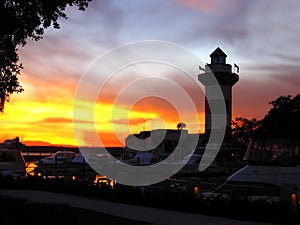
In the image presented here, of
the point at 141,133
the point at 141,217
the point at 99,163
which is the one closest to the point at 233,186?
the point at 141,217

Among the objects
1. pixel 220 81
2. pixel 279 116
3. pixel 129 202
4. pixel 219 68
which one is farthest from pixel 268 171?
pixel 219 68

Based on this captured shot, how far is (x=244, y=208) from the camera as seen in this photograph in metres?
13.3

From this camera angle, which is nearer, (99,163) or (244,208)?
(244,208)

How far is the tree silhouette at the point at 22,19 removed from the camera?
43.0 ft

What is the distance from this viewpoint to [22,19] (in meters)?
13.9

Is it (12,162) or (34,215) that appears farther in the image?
(12,162)

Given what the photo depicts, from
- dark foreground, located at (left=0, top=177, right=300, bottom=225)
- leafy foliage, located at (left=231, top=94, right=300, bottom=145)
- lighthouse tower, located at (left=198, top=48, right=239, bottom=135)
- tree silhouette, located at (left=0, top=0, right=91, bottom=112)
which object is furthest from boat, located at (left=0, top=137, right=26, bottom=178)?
lighthouse tower, located at (left=198, top=48, right=239, bottom=135)

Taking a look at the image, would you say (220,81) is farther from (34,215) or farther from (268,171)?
(34,215)

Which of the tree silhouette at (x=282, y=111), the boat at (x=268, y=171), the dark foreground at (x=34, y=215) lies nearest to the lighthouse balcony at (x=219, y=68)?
the tree silhouette at (x=282, y=111)

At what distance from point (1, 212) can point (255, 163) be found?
864cm

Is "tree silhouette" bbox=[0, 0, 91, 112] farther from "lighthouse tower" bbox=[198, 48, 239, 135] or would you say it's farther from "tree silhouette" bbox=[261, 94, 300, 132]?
"lighthouse tower" bbox=[198, 48, 239, 135]

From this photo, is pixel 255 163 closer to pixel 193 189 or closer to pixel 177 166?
pixel 193 189

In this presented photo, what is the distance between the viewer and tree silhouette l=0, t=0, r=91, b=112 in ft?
43.0

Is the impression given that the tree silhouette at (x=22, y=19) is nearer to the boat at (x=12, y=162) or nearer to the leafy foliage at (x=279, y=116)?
the boat at (x=12, y=162)
